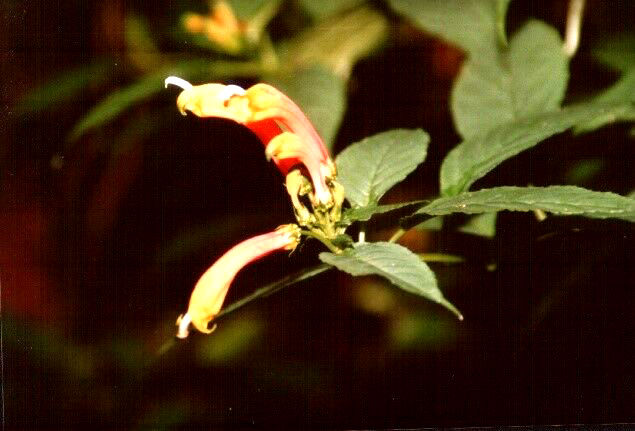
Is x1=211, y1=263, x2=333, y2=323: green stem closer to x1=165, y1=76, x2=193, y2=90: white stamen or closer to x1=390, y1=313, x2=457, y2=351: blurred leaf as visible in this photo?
x1=165, y1=76, x2=193, y2=90: white stamen

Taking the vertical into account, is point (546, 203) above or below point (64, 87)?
below

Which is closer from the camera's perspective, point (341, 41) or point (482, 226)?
point (482, 226)

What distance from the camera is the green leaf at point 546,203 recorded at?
27.8 inches

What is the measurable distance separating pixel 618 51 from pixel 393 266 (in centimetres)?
100

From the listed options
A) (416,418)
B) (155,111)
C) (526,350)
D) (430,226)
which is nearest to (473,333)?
(416,418)

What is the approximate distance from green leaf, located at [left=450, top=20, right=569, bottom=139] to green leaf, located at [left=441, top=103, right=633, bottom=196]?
18 cm

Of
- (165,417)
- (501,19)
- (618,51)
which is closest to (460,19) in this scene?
(501,19)

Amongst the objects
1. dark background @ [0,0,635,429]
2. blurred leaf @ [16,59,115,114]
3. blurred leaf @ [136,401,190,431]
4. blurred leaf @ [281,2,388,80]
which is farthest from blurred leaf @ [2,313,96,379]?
blurred leaf @ [281,2,388,80]

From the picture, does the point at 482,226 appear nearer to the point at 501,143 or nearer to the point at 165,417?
the point at 501,143

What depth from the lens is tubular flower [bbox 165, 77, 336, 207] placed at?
842mm

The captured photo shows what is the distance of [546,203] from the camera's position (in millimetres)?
720

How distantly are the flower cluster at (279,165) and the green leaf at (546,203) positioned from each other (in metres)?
0.17

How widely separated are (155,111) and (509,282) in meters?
1.02

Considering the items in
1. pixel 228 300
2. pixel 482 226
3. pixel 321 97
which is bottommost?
pixel 482 226
